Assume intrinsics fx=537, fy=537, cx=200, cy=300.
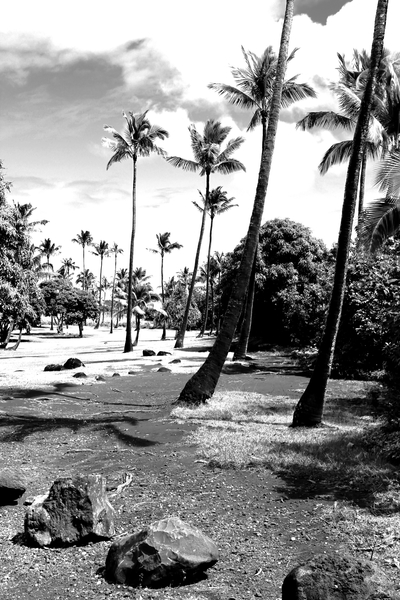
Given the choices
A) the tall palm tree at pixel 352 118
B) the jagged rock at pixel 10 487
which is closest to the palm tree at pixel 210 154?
the tall palm tree at pixel 352 118

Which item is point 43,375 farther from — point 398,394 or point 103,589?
point 103,589

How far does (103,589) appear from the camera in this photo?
16.6ft

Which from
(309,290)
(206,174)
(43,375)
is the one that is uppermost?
(206,174)

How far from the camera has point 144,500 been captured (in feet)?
24.5

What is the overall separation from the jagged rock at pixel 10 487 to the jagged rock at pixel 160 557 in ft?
8.04

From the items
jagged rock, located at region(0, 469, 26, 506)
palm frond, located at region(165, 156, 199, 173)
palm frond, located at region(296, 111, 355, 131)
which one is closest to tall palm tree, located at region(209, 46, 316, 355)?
palm frond, located at region(296, 111, 355, 131)

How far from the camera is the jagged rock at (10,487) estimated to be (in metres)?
7.24

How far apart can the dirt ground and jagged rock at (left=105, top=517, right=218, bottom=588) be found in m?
0.11

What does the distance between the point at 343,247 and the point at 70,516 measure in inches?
313

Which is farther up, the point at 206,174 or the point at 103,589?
the point at 206,174

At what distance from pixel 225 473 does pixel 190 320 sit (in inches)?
2905

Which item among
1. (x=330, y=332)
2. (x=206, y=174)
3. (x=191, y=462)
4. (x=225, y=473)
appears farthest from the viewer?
(x=206, y=174)

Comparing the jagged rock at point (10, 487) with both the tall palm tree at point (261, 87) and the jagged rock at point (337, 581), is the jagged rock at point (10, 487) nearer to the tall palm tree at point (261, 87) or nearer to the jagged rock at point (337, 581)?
the jagged rock at point (337, 581)

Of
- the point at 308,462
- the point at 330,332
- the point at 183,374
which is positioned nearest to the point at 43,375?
the point at 183,374
